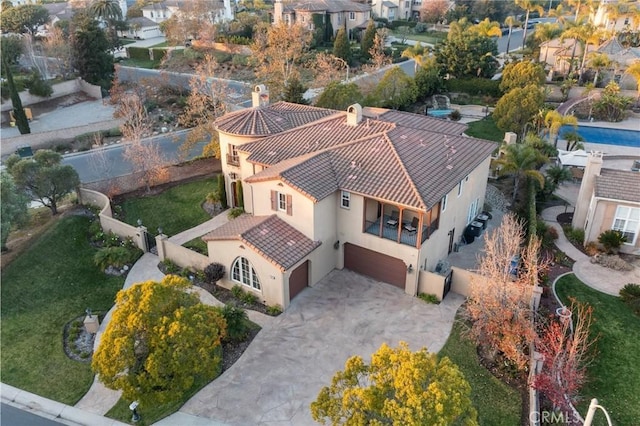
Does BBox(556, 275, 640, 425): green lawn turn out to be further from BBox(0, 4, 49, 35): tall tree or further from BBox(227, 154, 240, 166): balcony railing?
BBox(0, 4, 49, 35): tall tree

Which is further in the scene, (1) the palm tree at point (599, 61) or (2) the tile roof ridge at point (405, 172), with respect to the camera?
(1) the palm tree at point (599, 61)

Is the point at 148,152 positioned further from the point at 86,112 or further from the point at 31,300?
the point at 86,112

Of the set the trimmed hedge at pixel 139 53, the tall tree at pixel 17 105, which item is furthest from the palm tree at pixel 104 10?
the tall tree at pixel 17 105

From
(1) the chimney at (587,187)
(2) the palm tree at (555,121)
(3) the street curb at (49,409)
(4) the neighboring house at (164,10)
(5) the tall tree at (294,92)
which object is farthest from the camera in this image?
(4) the neighboring house at (164,10)

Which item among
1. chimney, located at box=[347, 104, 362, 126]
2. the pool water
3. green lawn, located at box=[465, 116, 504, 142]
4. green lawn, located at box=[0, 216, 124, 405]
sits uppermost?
chimney, located at box=[347, 104, 362, 126]

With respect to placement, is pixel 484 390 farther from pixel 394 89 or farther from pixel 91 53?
pixel 91 53

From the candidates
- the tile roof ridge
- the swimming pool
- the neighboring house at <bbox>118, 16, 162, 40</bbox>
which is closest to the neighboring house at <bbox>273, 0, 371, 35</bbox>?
the neighboring house at <bbox>118, 16, 162, 40</bbox>

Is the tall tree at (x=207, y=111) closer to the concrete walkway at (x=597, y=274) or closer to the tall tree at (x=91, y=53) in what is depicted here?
the tall tree at (x=91, y=53)
